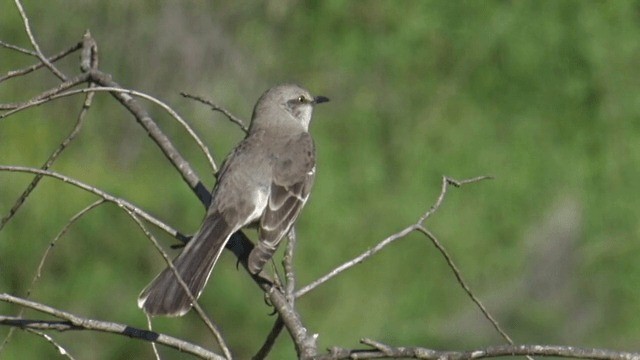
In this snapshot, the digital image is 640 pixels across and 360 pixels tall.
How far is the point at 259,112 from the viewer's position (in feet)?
19.1

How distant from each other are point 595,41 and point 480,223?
211cm

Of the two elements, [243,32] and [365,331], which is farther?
[243,32]

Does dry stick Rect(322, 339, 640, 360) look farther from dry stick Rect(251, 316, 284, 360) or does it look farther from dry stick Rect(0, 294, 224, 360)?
dry stick Rect(251, 316, 284, 360)

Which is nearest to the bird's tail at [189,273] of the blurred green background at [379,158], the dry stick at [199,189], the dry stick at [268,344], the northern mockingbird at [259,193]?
the northern mockingbird at [259,193]

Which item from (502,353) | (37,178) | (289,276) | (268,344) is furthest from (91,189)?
(502,353)

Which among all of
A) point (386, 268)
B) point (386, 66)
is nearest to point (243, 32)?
point (386, 66)

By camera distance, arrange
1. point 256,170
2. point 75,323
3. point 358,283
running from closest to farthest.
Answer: point 75,323 < point 256,170 < point 358,283

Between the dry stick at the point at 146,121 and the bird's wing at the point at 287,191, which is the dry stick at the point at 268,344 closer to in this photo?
the dry stick at the point at 146,121

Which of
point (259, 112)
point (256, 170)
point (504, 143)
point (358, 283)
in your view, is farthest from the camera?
point (504, 143)

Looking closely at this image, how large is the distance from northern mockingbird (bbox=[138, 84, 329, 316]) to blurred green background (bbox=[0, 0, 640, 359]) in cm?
393

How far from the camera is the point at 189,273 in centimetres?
424

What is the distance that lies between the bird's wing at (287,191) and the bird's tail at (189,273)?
0.15 m

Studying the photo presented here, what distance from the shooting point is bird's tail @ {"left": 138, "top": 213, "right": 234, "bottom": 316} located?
3760 mm

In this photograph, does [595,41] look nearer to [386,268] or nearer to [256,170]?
[386,268]
